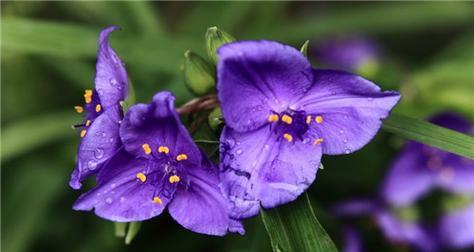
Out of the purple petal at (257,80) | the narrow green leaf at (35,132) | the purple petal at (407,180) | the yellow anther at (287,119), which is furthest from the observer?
the narrow green leaf at (35,132)

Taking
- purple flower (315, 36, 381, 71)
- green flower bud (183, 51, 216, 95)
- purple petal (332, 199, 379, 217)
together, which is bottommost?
purple petal (332, 199, 379, 217)

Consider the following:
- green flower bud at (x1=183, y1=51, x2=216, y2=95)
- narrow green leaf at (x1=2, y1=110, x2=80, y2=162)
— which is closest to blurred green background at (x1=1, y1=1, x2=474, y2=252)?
narrow green leaf at (x1=2, y1=110, x2=80, y2=162)

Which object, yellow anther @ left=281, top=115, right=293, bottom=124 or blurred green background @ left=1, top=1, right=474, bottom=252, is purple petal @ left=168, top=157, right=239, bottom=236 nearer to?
yellow anther @ left=281, top=115, right=293, bottom=124

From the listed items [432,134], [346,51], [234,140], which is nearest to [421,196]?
[432,134]

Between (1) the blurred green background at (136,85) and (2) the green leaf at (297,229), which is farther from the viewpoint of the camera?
(1) the blurred green background at (136,85)

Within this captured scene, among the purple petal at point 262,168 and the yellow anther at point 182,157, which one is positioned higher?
the yellow anther at point 182,157

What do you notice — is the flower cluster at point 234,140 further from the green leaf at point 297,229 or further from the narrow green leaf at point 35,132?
the narrow green leaf at point 35,132

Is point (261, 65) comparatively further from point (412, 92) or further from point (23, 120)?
point (23, 120)

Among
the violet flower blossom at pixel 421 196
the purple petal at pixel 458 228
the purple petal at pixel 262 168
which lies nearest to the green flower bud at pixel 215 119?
the purple petal at pixel 262 168
